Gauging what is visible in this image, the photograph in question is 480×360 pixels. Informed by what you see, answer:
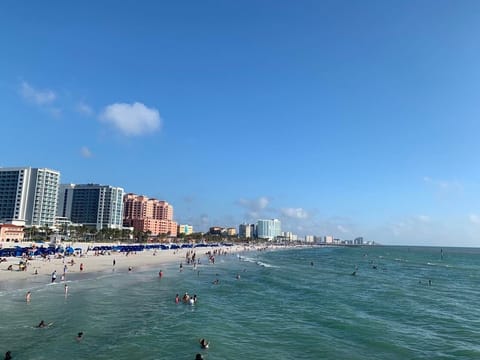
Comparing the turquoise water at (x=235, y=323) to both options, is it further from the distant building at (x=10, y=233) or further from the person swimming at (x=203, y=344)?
the distant building at (x=10, y=233)

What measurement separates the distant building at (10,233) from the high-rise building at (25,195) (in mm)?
52596

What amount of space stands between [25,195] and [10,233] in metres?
60.2

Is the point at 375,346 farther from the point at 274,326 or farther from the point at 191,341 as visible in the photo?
the point at 191,341

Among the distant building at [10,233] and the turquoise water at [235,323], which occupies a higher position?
the distant building at [10,233]

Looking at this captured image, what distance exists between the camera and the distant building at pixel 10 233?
354ft

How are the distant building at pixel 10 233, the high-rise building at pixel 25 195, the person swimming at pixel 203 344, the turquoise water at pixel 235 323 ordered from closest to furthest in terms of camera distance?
the turquoise water at pixel 235 323 < the person swimming at pixel 203 344 < the distant building at pixel 10 233 < the high-rise building at pixel 25 195

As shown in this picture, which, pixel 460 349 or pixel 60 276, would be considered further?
pixel 60 276

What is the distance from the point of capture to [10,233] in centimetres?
11106

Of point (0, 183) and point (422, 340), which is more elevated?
point (0, 183)

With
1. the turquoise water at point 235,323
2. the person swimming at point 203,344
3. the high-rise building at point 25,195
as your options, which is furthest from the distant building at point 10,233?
the person swimming at point 203,344

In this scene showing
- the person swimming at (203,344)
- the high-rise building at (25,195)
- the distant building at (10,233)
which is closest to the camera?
the person swimming at (203,344)

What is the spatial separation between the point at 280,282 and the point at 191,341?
3226 cm

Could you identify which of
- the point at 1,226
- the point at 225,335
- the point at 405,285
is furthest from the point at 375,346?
the point at 1,226

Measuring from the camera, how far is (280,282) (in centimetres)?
5372
